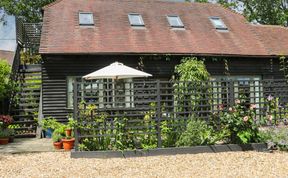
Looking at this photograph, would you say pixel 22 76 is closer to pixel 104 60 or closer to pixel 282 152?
pixel 104 60

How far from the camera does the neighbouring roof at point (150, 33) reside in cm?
1471

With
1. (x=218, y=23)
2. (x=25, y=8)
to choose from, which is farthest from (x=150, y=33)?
(x=25, y=8)

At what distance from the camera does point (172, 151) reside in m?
8.65

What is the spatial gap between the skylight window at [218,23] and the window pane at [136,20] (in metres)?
3.88

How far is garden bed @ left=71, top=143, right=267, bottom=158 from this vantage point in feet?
27.3

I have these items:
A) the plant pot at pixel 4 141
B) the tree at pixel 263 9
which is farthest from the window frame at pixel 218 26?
the tree at pixel 263 9

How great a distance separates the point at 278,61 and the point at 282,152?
9382 mm

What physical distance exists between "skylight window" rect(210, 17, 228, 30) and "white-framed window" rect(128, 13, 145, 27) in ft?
12.7

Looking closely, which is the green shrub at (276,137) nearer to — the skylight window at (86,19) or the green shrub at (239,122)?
the green shrub at (239,122)

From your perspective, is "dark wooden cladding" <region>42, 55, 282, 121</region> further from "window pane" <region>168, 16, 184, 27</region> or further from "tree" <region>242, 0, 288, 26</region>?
"tree" <region>242, 0, 288, 26</region>

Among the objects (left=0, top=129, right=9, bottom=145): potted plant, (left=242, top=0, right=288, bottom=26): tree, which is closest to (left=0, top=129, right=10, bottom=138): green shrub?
(left=0, top=129, right=9, bottom=145): potted plant

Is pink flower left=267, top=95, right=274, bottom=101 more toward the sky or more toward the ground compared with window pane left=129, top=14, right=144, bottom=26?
more toward the ground

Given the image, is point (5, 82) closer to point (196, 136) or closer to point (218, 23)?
point (196, 136)

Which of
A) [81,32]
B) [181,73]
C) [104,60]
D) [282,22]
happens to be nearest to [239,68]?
[181,73]
